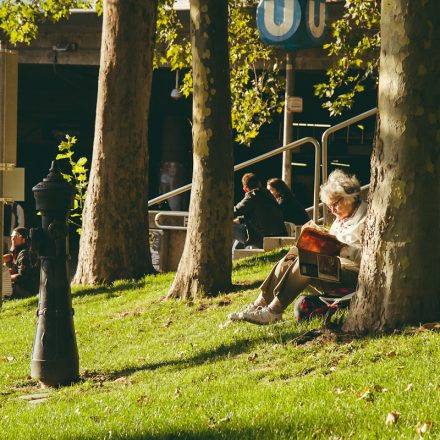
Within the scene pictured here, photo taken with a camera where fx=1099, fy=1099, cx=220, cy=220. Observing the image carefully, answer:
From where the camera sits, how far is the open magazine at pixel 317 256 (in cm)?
783

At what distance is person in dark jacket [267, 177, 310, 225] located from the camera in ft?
46.4

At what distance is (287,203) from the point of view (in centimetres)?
1416

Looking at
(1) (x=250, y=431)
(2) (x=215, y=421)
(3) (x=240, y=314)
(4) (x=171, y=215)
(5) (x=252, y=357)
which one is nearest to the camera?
(1) (x=250, y=431)

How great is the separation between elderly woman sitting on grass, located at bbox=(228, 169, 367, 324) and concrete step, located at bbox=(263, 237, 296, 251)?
482cm

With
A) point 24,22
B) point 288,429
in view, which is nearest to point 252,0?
point 24,22

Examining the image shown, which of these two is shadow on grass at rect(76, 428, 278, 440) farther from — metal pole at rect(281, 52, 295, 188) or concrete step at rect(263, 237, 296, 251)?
metal pole at rect(281, 52, 295, 188)

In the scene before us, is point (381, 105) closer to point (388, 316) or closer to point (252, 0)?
point (388, 316)

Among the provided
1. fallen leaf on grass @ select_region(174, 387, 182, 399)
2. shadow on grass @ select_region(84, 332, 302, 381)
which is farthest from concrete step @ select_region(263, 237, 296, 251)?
fallen leaf on grass @ select_region(174, 387, 182, 399)

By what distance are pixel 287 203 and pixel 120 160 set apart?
2.34 meters

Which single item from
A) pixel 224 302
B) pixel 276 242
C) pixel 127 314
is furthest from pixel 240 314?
pixel 276 242

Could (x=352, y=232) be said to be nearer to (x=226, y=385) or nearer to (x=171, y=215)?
(x=226, y=385)

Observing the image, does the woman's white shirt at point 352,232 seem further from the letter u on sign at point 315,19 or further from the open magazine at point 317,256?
the letter u on sign at point 315,19

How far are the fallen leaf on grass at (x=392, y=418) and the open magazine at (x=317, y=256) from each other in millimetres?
2586

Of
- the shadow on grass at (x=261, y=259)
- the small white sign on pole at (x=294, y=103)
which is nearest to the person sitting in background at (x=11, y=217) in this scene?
the small white sign on pole at (x=294, y=103)
